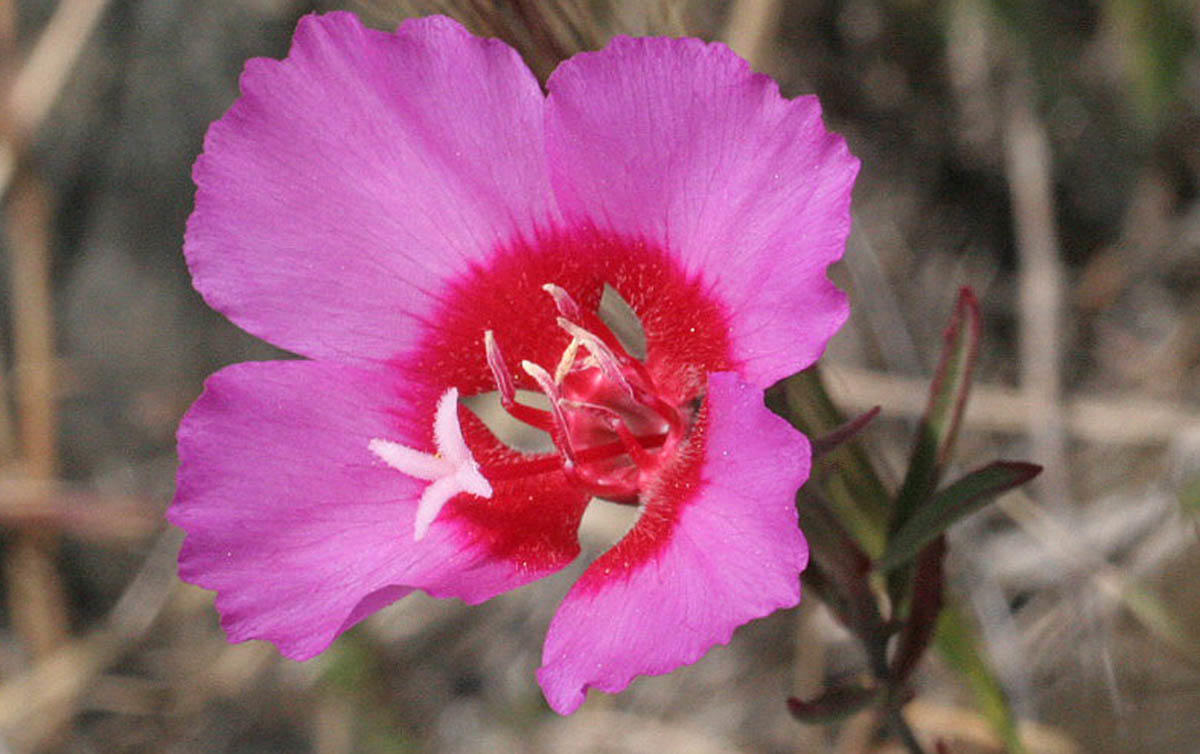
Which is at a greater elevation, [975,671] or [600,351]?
[600,351]

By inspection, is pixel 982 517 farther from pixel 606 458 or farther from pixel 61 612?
pixel 61 612

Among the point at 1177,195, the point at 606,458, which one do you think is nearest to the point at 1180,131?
the point at 1177,195

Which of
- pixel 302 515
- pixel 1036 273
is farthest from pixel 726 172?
pixel 1036 273

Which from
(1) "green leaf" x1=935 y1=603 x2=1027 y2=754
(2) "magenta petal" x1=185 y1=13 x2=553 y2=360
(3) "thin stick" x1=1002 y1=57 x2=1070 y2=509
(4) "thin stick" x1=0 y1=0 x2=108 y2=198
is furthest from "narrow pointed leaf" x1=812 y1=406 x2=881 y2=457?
(4) "thin stick" x1=0 y1=0 x2=108 y2=198

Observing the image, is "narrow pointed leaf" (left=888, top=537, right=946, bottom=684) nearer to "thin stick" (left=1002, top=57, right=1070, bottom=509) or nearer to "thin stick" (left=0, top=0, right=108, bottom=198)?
"thin stick" (left=1002, top=57, right=1070, bottom=509)

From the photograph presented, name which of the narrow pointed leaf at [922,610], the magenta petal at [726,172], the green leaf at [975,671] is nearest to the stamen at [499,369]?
the magenta petal at [726,172]

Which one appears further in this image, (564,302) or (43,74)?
(43,74)

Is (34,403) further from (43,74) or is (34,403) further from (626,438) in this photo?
(626,438)
